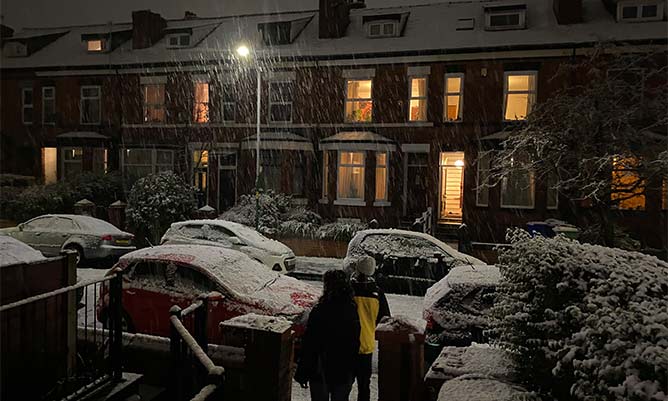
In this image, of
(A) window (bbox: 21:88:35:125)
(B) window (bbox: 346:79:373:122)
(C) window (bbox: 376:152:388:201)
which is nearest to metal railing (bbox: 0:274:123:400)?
(C) window (bbox: 376:152:388:201)

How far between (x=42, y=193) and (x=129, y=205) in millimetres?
4487

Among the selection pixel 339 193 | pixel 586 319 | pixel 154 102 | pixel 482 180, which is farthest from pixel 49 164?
pixel 586 319

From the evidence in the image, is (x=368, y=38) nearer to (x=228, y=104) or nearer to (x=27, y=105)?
(x=228, y=104)

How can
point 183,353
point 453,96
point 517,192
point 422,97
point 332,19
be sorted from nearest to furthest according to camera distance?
1. point 183,353
2. point 517,192
3. point 453,96
4. point 422,97
5. point 332,19

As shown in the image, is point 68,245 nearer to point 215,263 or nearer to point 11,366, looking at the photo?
point 215,263

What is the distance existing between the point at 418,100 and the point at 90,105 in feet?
57.8

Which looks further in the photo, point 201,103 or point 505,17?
point 201,103

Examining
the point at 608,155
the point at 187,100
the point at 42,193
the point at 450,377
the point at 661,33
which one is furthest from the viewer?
the point at 187,100

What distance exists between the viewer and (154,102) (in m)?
28.6

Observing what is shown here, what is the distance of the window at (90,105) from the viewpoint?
96.2 ft

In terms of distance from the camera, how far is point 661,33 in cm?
2112

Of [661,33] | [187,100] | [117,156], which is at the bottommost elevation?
[117,156]

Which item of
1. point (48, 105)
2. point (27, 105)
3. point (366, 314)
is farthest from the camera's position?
point (27, 105)

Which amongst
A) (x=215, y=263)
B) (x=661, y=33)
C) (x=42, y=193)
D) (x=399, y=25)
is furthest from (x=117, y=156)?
(x=661, y=33)
